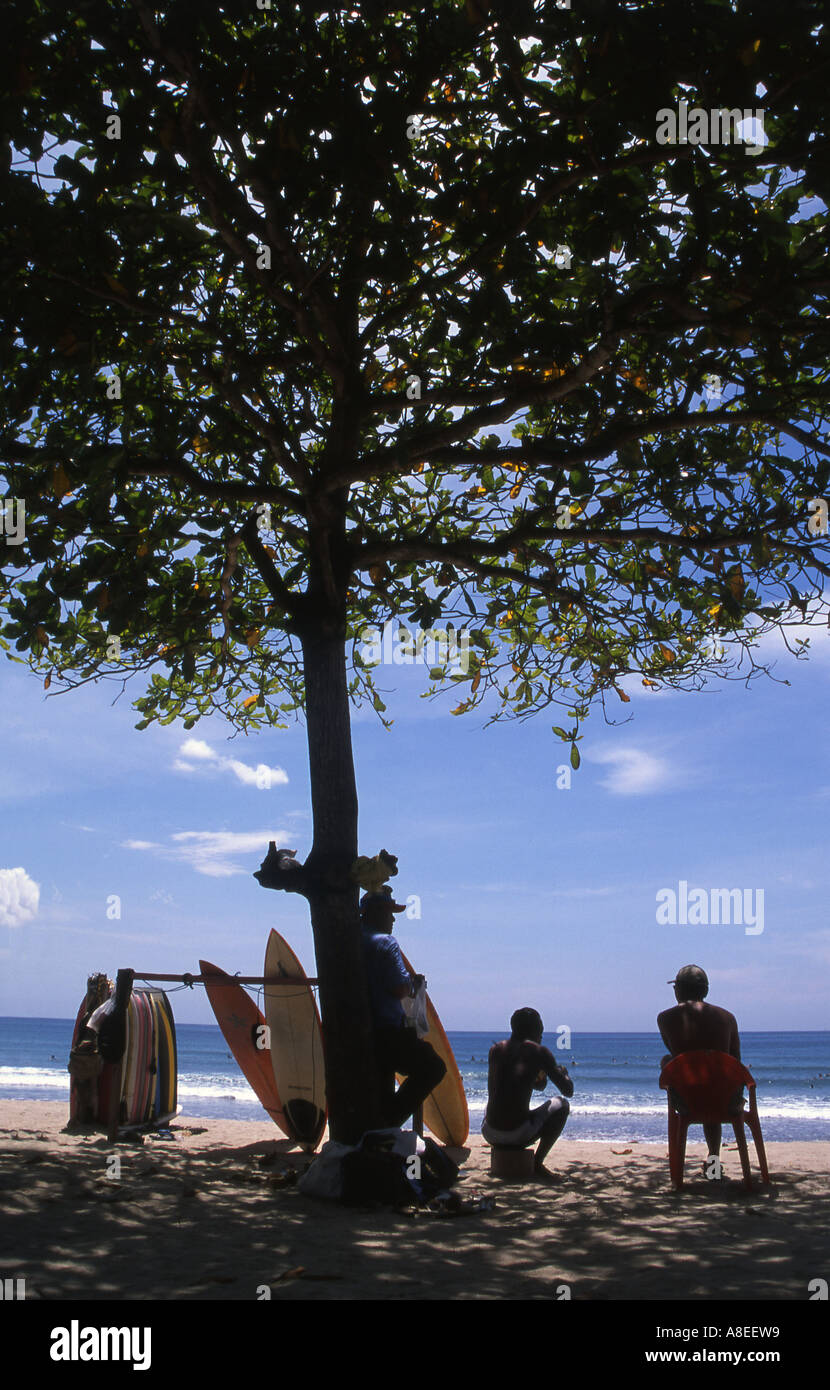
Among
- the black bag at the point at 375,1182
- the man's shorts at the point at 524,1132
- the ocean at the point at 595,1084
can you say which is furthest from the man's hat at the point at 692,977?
the ocean at the point at 595,1084

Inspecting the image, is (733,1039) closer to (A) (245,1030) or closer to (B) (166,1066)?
(A) (245,1030)

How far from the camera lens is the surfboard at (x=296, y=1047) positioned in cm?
829

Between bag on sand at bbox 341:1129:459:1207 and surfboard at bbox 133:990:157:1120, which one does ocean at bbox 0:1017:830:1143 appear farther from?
bag on sand at bbox 341:1129:459:1207

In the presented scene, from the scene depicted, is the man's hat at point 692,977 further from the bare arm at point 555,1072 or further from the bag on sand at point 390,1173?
the bag on sand at point 390,1173

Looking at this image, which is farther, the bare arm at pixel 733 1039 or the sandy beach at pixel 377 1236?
the bare arm at pixel 733 1039

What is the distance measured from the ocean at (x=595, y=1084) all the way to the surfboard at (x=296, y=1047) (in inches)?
153

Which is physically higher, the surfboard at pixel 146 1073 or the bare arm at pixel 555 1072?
the bare arm at pixel 555 1072

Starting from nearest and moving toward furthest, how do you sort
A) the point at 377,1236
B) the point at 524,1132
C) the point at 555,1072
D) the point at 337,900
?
1. the point at 377,1236
2. the point at 337,900
3. the point at 555,1072
4. the point at 524,1132

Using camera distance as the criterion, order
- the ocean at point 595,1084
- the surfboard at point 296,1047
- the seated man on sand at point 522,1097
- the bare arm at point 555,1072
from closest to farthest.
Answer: the bare arm at point 555,1072 < the seated man on sand at point 522,1097 < the surfboard at point 296,1047 < the ocean at point 595,1084

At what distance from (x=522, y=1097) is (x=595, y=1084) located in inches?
1465

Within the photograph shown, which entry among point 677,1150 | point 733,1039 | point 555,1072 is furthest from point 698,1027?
point 555,1072

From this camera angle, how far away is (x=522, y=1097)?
6910 mm
